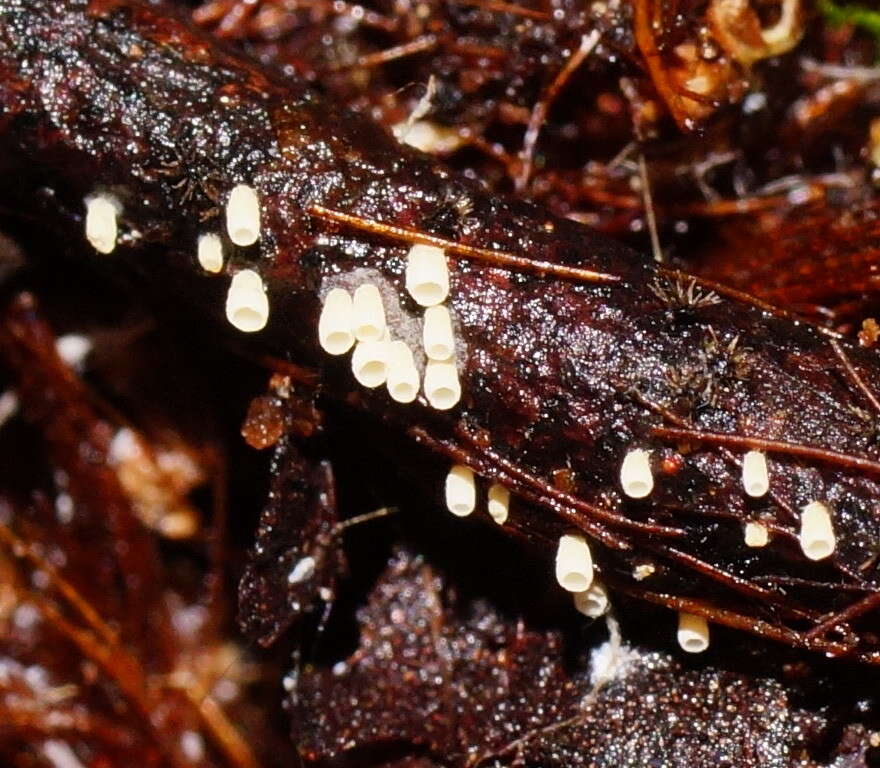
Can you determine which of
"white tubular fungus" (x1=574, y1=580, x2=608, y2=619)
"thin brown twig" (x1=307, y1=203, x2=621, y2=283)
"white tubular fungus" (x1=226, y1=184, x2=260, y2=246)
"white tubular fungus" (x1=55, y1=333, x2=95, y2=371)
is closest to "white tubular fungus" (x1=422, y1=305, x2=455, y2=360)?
"thin brown twig" (x1=307, y1=203, x2=621, y2=283)

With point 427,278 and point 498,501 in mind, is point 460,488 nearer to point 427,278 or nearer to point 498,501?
point 498,501

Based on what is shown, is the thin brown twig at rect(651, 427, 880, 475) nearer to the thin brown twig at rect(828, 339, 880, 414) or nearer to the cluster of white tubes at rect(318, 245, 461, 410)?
the thin brown twig at rect(828, 339, 880, 414)

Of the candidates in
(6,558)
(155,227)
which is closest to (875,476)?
(155,227)

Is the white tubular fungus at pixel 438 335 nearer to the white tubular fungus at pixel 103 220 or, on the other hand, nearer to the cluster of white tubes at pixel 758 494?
the cluster of white tubes at pixel 758 494

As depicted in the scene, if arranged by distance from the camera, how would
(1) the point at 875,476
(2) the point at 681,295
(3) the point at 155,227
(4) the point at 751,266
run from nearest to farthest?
(1) the point at 875,476
(2) the point at 681,295
(3) the point at 155,227
(4) the point at 751,266

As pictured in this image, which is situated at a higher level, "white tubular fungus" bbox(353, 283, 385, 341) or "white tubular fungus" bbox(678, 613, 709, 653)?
"white tubular fungus" bbox(353, 283, 385, 341)

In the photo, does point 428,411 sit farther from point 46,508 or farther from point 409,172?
point 46,508
